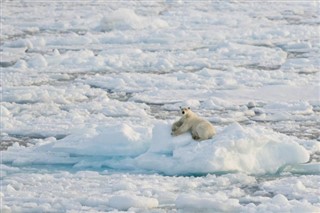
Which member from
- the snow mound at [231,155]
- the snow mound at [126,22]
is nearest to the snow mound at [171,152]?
the snow mound at [231,155]

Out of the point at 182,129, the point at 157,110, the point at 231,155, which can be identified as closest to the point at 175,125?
the point at 182,129

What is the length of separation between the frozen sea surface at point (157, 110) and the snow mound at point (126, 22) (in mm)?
34

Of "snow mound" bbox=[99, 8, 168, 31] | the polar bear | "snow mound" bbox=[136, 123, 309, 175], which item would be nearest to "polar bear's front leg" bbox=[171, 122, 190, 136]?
the polar bear

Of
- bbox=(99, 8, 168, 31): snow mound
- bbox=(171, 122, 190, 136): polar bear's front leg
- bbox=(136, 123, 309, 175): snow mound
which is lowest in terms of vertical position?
bbox=(136, 123, 309, 175): snow mound

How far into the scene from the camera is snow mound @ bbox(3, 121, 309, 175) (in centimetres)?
767

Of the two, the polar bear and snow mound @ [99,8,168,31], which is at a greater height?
snow mound @ [99,8,168,31]

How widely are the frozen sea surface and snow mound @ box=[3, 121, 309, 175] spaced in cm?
1

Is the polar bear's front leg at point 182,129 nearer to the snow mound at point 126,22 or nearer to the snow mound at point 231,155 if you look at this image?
the snow mound at point 231,155

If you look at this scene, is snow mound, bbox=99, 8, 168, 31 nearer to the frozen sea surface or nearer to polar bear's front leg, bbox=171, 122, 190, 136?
the frozen sea surface

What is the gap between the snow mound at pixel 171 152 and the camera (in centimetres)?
767

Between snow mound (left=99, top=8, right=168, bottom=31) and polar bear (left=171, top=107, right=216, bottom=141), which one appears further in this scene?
snow mound (left=99, top=8, right=168, bottom=31)

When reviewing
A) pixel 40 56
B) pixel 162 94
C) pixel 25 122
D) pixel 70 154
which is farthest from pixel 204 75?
pixel 70 154

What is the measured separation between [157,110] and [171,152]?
2.90 meters

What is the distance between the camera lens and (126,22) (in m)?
18.3
